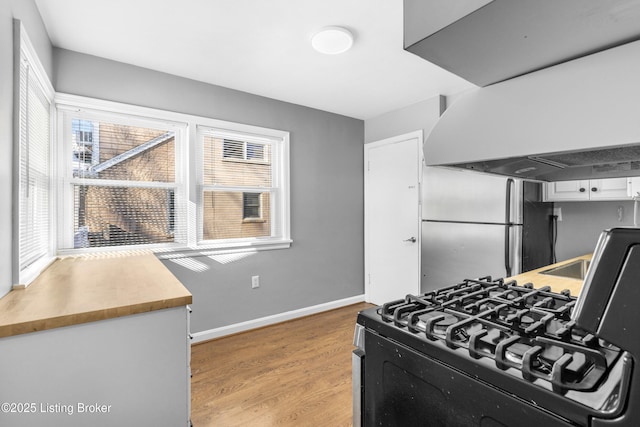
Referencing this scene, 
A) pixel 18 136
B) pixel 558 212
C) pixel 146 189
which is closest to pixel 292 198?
pixel 146 189

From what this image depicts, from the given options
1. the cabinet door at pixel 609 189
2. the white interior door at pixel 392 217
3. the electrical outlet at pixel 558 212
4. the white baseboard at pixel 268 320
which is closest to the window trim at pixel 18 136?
the white baseboard at pixel 268 320

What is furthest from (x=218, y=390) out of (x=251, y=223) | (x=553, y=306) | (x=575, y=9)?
(x=575, y=9)

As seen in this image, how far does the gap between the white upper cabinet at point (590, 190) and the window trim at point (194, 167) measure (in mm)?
2531

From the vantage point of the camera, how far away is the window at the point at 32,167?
1662 millimetres

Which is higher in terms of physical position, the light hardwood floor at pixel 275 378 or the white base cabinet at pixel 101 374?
the white base cabinet at pixel 101 374

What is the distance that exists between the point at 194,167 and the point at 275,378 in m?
1.95

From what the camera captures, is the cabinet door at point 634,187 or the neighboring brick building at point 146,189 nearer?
the cabinet door at point 634,187

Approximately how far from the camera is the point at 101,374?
125 cm

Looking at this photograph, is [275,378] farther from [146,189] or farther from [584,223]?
[584,223]

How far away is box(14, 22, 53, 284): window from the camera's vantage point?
1.66m

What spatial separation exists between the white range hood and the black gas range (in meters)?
0.21

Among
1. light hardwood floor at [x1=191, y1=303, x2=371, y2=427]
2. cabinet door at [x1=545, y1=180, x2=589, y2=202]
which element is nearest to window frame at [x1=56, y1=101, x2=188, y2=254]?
light hardwood floor at [x1=191, y1=303, x2=371, y2=427]

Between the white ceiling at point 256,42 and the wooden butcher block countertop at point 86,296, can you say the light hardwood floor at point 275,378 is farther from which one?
the white ceiling at point 256,42

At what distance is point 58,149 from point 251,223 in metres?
1.71
